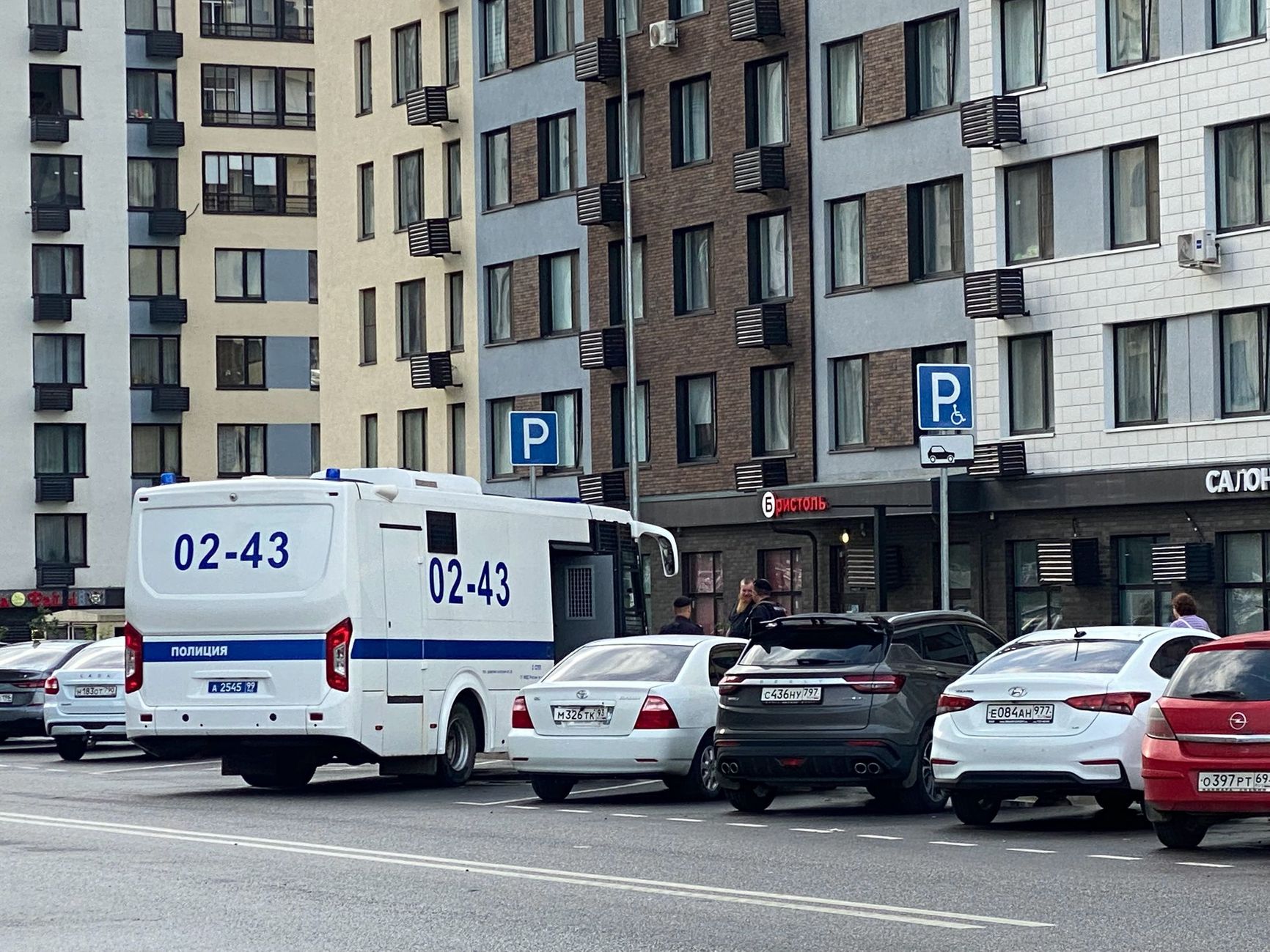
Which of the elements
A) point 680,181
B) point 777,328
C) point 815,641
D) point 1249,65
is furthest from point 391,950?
point 680,181

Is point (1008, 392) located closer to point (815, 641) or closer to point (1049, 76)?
point (1049, 76)

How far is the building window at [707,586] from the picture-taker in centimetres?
4781

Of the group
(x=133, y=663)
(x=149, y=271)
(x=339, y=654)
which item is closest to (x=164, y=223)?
(x=149, y=271)

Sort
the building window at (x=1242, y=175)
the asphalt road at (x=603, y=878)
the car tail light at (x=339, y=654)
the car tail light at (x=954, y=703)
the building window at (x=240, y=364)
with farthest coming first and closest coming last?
1. the building window at (x=240, y=364)
2. the building window at (x=1242, y=175)
3. the car tail light at (x=339, y=654)
4. the car tail light at (x=954, y=703)
5. the asphalt road at (x=603, y=878)

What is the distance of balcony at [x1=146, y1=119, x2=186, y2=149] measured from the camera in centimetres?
7969

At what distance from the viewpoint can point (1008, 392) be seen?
1624 inches

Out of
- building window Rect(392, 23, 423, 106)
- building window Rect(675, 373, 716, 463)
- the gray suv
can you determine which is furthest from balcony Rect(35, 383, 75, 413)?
the gray suv

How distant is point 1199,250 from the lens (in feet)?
122

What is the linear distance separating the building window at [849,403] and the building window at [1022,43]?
5.95m

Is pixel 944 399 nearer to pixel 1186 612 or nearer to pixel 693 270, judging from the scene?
pixel 1186 612

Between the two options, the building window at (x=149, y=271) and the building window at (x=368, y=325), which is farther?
the building window at (x=149, y=271)

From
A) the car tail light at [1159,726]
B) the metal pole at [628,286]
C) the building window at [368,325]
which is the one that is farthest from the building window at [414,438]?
the car tail light at [1159,726]

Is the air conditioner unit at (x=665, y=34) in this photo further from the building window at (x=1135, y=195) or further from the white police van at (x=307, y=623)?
the white police van at (x=307, y=623)

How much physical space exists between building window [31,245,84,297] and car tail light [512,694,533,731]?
197 feet
